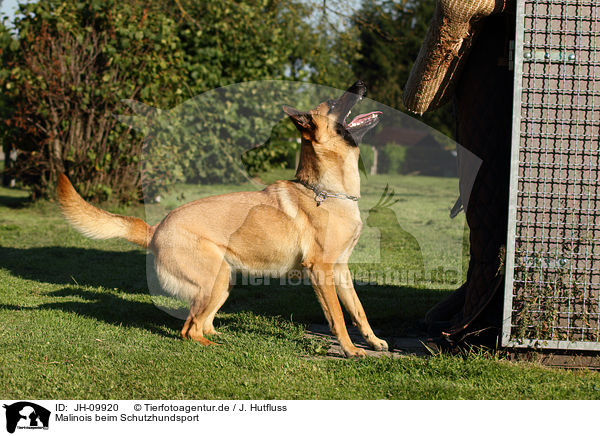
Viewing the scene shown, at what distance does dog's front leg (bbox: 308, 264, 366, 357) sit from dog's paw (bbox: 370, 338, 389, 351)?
174 mm

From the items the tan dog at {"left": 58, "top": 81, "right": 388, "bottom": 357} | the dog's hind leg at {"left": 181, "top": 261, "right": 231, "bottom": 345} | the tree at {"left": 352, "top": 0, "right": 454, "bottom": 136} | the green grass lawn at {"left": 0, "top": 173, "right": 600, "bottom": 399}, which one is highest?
the tree at {"left": 352, "top": 0, "right": 454, "bottom": 136}

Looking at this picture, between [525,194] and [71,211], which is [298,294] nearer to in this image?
[71,211]

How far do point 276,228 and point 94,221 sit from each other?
1351 mm

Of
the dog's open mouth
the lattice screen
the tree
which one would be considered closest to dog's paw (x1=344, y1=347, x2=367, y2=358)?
the lattice screen

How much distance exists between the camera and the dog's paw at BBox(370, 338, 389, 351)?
13.0 ft

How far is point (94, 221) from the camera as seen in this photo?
409cm

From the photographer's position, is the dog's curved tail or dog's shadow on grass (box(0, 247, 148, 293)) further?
dog's shadow on grass (box(0, 247, 148, 293))

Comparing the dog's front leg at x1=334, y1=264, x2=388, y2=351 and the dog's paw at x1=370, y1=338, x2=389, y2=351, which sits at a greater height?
the dog's front leg at x1=334, y1=264, x2=388, y2=351

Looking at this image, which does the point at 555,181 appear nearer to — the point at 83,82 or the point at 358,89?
the point at 358,89

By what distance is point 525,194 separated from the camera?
338cm

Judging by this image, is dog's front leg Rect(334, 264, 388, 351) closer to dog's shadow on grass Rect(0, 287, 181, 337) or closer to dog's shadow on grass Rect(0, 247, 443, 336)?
dog's shadow on grass Rect(0, 247, 443, 336)

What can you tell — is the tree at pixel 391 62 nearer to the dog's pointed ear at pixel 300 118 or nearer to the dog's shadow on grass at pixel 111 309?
the dog's shadow on grass at pixel 111 309
